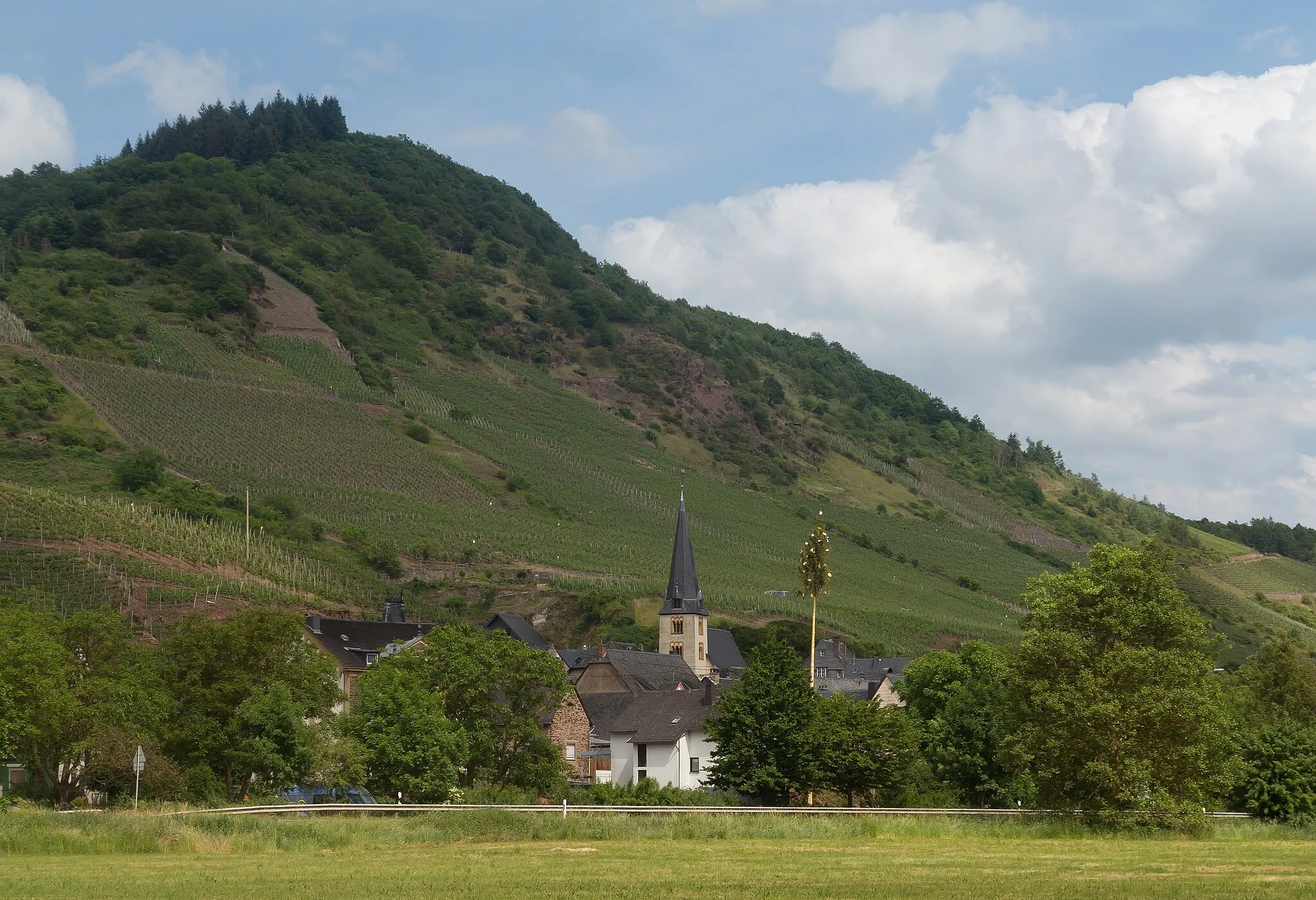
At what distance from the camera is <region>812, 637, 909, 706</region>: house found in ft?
293

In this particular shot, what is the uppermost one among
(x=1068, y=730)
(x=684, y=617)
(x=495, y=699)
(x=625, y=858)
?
(x=684, y=617)

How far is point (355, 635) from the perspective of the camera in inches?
3460

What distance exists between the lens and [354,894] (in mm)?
22828

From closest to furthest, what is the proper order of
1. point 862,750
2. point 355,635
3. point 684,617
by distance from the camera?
1. point 862,750
2. point 355,635
3. point 684,617

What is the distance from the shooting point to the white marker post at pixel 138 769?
39.4 meters

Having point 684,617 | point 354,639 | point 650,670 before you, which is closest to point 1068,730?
point 650,670

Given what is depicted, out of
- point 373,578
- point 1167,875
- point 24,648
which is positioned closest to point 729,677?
point 373,578

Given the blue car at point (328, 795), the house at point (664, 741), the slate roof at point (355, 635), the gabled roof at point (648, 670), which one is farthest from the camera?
the slate roof at point (355, 635)

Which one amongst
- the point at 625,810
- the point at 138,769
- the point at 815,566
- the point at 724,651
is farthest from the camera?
the point at 724,651

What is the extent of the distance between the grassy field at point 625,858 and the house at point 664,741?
2519 cm

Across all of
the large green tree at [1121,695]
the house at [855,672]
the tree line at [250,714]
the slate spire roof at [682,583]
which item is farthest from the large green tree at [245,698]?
the slate spire roof at [682,583]

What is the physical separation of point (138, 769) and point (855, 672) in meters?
68.0

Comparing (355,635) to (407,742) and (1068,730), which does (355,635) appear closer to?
(407,742)

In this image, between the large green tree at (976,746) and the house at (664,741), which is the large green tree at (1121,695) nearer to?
the large green tree at (976,746)
